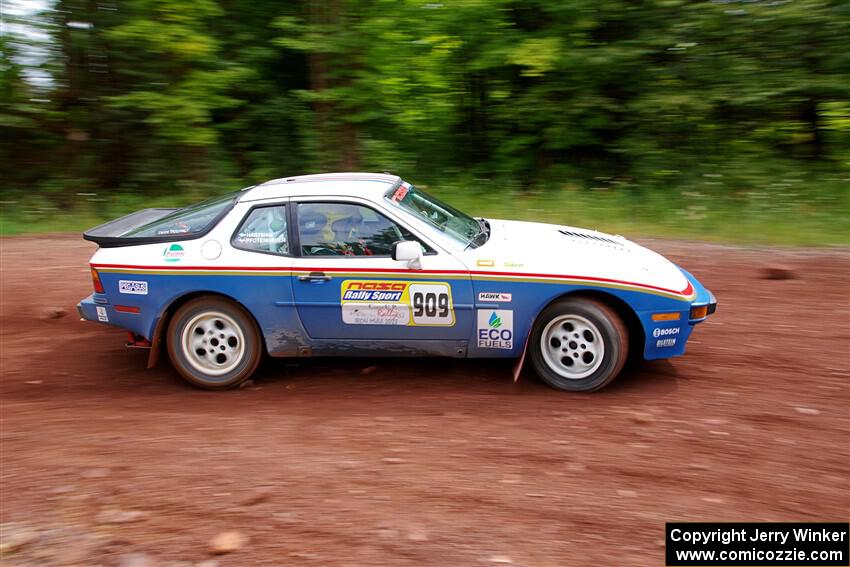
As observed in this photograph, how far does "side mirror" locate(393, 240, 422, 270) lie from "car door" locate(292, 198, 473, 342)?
1.4 inches

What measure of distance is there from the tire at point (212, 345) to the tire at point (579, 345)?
85.1 inches

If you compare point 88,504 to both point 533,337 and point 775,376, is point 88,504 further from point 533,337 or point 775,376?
point 775,376

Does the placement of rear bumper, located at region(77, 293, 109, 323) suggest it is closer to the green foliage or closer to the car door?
the car door

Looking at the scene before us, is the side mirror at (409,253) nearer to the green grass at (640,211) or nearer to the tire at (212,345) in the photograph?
the tire at (212,345)

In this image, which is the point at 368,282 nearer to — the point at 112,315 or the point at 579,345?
the point at 579,345

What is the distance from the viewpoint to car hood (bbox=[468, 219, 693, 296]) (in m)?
5.44

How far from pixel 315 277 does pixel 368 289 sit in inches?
16.0

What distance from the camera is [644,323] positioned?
→ 5.43 meters

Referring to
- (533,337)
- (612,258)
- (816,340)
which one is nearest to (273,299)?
(533,337)

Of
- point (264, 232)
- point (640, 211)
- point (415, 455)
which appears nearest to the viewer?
point (415, 455)

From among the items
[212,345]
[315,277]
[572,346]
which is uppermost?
[315,277]

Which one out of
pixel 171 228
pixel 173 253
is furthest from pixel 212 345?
pixel 171 228

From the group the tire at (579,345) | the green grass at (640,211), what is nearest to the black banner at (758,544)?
the tire at (579,345)

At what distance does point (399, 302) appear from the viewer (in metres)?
5.55
